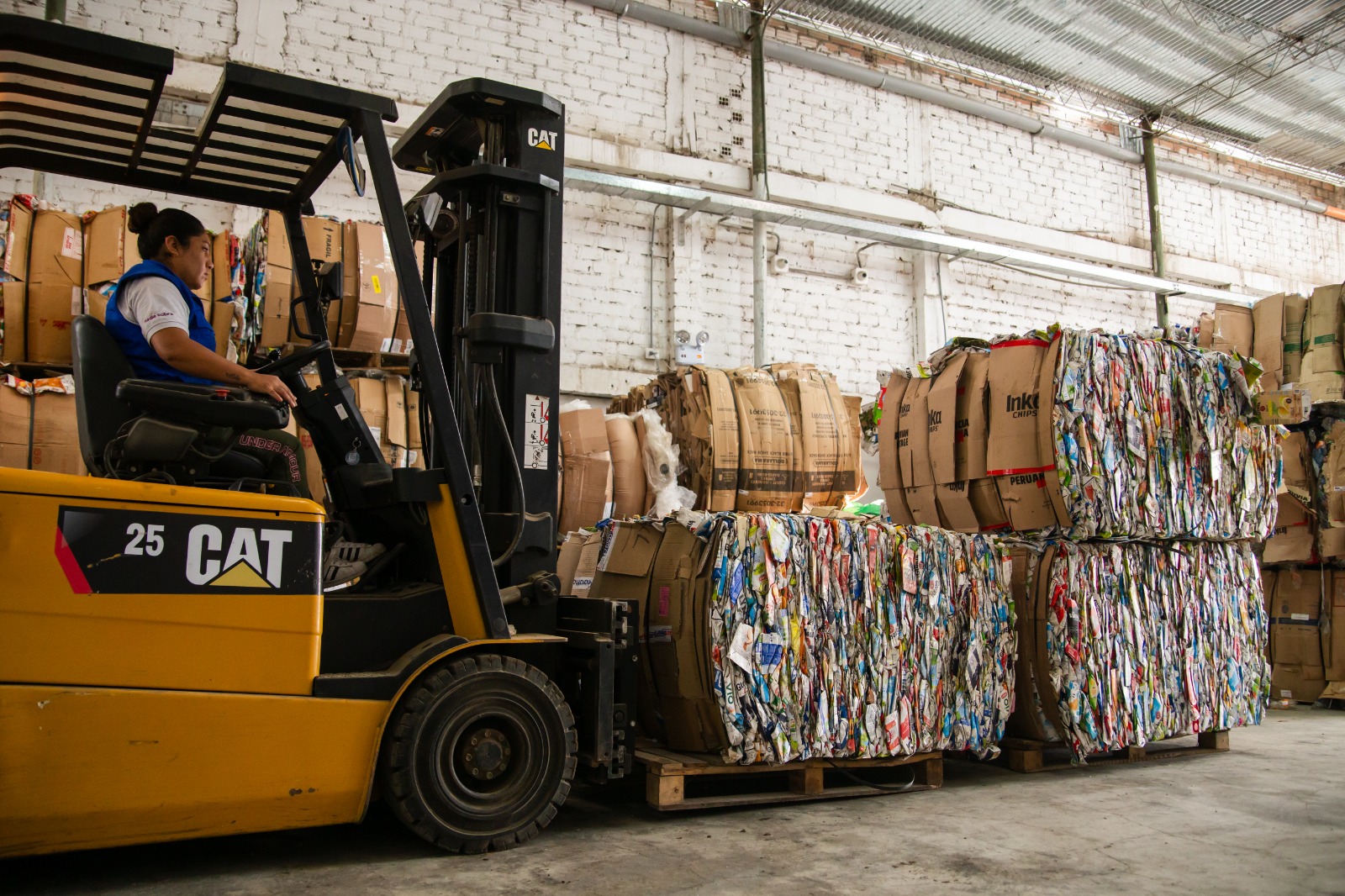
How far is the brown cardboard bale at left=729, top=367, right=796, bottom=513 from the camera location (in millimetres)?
5770

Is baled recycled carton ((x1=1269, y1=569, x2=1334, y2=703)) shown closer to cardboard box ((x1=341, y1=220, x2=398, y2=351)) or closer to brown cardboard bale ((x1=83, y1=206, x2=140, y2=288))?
cardboard box ((x1=341, y1=220, x2=398, y2=351))

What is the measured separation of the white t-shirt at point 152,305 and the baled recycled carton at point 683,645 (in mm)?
2124

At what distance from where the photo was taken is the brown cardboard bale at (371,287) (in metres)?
6.16

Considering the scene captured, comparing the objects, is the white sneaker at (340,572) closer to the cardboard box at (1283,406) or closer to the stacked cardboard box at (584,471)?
the stacked cardboard box at (584,471)

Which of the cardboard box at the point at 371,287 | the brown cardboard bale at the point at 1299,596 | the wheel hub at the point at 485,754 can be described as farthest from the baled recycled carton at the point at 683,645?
the brown cardboard bale at the point at 1299,596

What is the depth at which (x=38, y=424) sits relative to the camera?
5.32 m

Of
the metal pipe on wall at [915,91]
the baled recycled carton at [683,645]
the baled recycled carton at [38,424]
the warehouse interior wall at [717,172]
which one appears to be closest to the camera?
the baled recycled carton at [683,645]

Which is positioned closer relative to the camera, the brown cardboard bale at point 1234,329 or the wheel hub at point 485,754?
the wheel hub at point 485,754

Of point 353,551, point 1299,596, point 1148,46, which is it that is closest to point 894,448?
point 353,551

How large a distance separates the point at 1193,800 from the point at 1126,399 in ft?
6.38

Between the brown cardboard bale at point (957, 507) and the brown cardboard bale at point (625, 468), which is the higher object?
the brown cardboard bale at point (625, 468)

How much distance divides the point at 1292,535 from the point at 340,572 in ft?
24.9

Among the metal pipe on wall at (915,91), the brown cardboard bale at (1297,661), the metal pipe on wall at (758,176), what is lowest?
the brown cardboard bale at (1297,661)

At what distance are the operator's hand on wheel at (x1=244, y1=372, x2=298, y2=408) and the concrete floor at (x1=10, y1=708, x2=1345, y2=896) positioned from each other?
147 centimetres
